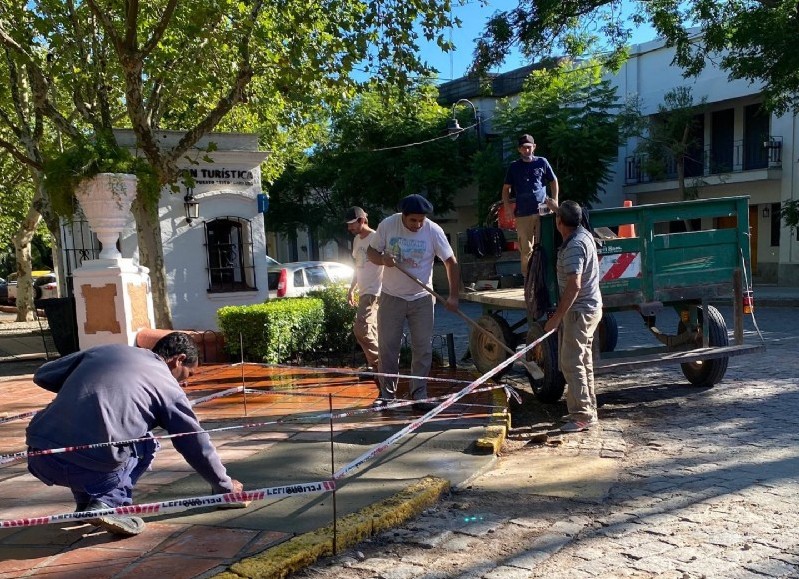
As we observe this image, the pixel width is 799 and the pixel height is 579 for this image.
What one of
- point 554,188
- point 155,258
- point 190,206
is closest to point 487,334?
point 554,188

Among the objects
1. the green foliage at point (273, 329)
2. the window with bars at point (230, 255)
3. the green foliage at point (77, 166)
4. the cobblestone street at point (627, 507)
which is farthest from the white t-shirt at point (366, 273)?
the window with bars at point (230, 255)

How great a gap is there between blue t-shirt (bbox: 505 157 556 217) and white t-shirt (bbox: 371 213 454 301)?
146 cm

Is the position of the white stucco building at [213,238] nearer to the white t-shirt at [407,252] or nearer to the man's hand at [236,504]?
the white t-shirt at [407,252]

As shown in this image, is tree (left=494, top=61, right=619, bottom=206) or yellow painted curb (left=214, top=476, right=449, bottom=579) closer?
yellow painted curb (left=214, top=476, right=449, bottom=579)

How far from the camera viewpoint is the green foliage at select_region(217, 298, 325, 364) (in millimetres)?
8961

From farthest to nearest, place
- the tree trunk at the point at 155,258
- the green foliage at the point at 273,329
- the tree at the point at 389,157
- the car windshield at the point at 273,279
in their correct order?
the tree at the point at 389,157, the car windshield at the point at 273,279, the tree trunk at the point at 155,258, the green foliage at the point at 273,329

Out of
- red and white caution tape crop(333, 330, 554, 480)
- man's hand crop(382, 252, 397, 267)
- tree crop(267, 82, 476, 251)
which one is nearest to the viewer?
red and white caution tape crop(333, 330, 554, 480)

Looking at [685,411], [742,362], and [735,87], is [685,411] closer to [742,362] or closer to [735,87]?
[742,362]

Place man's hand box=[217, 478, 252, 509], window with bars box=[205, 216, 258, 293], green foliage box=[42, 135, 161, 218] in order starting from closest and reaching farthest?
man's hand box=[217, 478, 252, 509] → green foliage box=[42, 135, 161, 218] → window with bars box=[205, 216, 258, 293]

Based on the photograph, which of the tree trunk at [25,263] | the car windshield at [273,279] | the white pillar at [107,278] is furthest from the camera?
the tree trunk at [25,263]

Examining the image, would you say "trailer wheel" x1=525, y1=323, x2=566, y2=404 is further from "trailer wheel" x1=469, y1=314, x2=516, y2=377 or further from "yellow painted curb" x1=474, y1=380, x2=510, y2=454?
→ "trailer wheel" x1=469, y1=314, x2=516, y2=377

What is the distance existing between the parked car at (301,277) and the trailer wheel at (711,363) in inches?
327

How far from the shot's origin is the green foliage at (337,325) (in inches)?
387

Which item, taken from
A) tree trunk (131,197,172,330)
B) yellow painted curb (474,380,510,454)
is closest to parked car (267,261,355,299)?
tree trunk (131,197,172,330)
